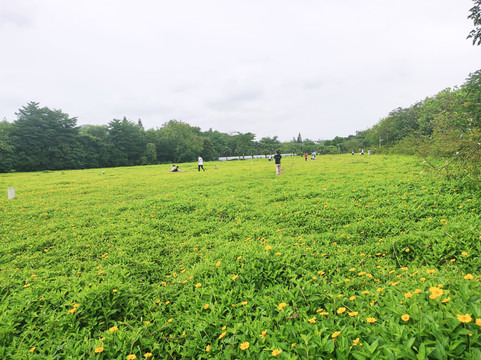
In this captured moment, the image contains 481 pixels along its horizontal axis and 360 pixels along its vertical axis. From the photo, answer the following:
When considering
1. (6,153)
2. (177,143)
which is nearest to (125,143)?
(177,143)

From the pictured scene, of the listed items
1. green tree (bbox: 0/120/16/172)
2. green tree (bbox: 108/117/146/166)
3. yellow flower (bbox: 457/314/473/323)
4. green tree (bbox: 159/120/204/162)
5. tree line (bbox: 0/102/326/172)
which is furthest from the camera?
green tree (bbox: 159/120/204/162)

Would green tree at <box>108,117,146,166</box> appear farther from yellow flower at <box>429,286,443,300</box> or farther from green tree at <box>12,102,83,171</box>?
yellow flower at <box>429,286,443,300</box>

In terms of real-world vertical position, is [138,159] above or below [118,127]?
below

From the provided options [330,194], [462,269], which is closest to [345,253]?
[462,269]

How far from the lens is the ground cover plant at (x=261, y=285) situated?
1.80 meters

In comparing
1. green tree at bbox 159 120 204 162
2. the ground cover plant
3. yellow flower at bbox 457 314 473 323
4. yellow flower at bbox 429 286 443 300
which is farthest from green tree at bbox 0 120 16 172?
yellow flower at bbox 457 314 473 323

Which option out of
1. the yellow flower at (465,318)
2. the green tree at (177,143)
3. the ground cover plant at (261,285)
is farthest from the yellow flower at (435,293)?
the green tree at (177,143)

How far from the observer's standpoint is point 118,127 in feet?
171

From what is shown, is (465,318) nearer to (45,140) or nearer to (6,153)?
(6,153)

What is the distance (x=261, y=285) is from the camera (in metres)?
2.88

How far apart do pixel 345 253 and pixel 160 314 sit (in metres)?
2.87

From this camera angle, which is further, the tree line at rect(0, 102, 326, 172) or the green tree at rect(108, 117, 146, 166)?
the green tree at rect(108, 117, 146, 166)

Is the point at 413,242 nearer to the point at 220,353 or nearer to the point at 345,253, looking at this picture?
the point at 345,253

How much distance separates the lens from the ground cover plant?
180cm
